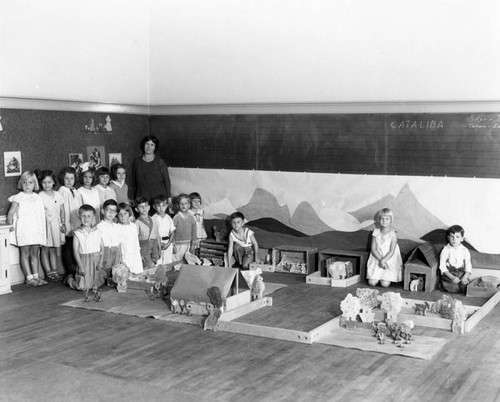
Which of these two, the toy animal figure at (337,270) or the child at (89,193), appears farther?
the child at (89,193)

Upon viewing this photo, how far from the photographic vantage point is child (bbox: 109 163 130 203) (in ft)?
40.3

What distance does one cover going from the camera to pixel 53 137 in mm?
11555

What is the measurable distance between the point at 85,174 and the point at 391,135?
4.85 meters

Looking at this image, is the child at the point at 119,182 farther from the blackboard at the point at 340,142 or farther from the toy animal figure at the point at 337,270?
the toy animal figure at the point at 337,270

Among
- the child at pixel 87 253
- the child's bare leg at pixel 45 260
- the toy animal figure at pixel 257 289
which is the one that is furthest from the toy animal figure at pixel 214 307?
the child's bare leg at pixel 45 260

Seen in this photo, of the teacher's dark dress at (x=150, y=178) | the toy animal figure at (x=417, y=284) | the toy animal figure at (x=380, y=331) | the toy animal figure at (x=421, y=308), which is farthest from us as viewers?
the teacher's dark dress at (x=150, y=178)

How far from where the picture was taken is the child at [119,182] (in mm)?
12281

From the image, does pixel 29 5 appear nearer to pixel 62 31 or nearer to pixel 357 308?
pixel 62 31


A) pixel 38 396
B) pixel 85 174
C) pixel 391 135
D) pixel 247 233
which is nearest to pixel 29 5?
pixel 85 174

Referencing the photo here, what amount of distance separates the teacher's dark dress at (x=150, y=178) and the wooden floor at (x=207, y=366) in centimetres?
445

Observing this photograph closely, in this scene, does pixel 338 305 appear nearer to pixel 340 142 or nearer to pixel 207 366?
pixel 207 366

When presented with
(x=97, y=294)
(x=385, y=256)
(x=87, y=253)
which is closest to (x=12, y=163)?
(x=87, y=253)

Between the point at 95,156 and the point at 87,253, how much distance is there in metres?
2.46

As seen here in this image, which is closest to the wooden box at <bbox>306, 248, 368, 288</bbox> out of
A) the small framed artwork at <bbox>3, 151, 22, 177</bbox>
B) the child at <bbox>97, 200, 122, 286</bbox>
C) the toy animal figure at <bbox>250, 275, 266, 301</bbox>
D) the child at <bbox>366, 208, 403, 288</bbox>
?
the child at <bbox>366, 208, 403, 288</bbox>
